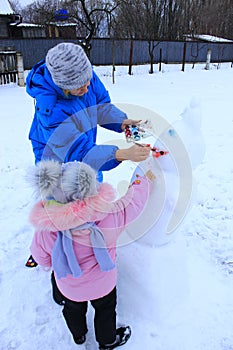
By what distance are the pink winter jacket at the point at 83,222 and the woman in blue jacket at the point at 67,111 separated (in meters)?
0.22

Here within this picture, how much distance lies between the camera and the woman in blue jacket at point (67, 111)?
1426 millimetres

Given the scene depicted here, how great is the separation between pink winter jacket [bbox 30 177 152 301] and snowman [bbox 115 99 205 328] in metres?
0.29

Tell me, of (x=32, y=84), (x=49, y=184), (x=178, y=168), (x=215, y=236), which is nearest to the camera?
(x=49, y=184)

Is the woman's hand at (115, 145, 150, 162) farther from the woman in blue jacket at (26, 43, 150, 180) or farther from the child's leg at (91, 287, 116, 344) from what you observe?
the child's leg at (91, 287, 116, 344)

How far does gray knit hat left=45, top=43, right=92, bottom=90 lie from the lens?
141 centimetres

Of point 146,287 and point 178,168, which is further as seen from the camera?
point 146,287

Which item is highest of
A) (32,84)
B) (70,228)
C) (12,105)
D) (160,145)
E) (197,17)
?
(197,17)

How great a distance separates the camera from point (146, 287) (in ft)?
6.15

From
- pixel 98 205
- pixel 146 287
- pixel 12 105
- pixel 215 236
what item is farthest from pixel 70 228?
pixel 12 105

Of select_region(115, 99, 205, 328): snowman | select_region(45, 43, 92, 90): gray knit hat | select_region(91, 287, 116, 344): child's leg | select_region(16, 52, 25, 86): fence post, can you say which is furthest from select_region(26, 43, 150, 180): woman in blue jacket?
select_region(16, 52, 25, 86): fence post

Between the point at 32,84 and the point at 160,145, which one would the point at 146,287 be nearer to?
the point at 160,145

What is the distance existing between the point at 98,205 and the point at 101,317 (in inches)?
24.8

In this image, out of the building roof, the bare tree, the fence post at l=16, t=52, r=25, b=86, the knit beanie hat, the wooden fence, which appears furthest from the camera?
the building roof

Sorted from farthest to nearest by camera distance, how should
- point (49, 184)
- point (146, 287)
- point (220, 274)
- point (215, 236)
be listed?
point (215, 236) → point (220, 274) → point (146, 287) → point (49, 184)
